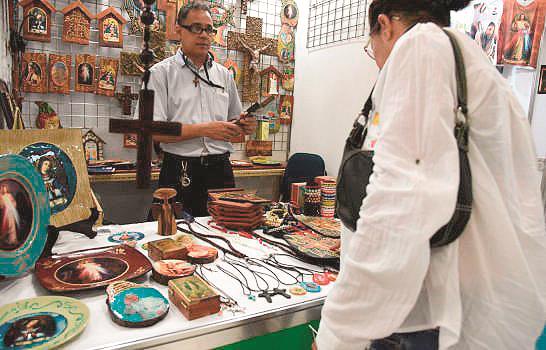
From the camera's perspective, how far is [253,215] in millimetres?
1729

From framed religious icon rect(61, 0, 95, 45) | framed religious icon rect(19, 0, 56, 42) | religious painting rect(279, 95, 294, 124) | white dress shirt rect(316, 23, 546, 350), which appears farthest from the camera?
religious painting rect(279, 95, 294, 124)

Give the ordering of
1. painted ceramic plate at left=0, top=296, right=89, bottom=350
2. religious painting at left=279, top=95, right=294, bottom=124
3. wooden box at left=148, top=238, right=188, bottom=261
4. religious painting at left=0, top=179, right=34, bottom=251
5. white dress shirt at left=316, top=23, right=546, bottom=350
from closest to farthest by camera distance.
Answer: white dress shirt at left=316, top=23, right=546, bottom=350
painted ceramic plate at left=0, top=296, right=89, bottom=350
religious painting at left=0, top=179, right=34, bottom=251
wooden box at left=148, top=238, right=188, bottom=261
religious painting at left=279, top=95, right=294, bottom=124

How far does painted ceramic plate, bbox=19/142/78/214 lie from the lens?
1.38 m

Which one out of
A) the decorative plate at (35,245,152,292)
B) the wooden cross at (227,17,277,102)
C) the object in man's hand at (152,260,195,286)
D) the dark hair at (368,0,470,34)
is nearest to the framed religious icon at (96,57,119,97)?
the wooden cross at (227,17,277,102)

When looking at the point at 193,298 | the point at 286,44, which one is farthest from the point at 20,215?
the point at 286,44

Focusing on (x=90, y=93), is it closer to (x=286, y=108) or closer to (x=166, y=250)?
(x=286, y=108)

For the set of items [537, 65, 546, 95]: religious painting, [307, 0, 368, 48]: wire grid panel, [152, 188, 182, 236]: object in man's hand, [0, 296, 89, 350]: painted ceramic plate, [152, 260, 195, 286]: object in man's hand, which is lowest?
[0, 296, 89, 350]: painted ceramic plate

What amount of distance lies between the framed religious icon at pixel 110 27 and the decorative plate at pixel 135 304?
8.64 ft

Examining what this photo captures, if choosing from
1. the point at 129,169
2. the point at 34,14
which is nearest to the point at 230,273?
the point at 129,169

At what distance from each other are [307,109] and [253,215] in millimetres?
2300

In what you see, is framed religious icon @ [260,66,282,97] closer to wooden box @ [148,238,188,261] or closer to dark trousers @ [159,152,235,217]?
dark trousers @ [159,152,235,217]

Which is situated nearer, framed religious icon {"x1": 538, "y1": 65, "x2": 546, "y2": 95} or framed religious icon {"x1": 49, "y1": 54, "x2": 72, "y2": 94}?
framed religious icon {"x1": 538, "y1": 65, "x2": 546, "y2": 95}

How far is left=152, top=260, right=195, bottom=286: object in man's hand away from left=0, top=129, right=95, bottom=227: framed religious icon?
470mm

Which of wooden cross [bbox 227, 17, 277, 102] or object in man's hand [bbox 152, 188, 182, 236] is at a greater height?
wooden cross [bbox 227, 17, 277, 102]
